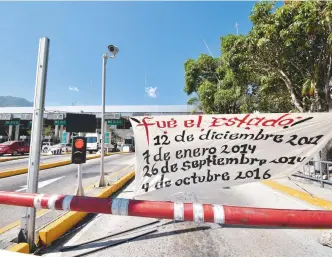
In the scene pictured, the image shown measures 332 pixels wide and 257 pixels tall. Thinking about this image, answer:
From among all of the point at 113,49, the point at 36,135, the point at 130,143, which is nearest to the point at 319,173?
the point at 113,49

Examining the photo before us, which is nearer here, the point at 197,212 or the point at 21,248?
the point at 197,212

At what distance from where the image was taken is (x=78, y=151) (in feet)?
17.1

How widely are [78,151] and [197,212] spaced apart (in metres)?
3.80

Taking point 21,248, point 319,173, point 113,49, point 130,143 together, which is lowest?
point 21,248

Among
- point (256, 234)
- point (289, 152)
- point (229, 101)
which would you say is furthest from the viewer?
point (229, 101)

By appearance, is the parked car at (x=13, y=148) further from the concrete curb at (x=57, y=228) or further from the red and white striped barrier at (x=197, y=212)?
the red and white striped barrier at (x=197, y=212)

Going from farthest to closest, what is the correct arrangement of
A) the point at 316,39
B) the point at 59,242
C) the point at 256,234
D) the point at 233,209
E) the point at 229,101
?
1. the point at 229,101
2. the point at 316,39
3. the point at 256,234
4. the point at 59,242
5. the point at 233,209

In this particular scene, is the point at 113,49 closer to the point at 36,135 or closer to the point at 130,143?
the point at 36,135

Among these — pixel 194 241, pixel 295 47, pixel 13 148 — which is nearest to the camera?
pixel 194 241

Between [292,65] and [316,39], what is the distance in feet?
5.60

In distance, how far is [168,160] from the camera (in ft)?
9.83

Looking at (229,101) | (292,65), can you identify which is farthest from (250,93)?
(292,65)

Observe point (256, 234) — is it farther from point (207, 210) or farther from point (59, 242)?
point (59, 242)

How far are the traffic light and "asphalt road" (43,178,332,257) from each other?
1.41 m
